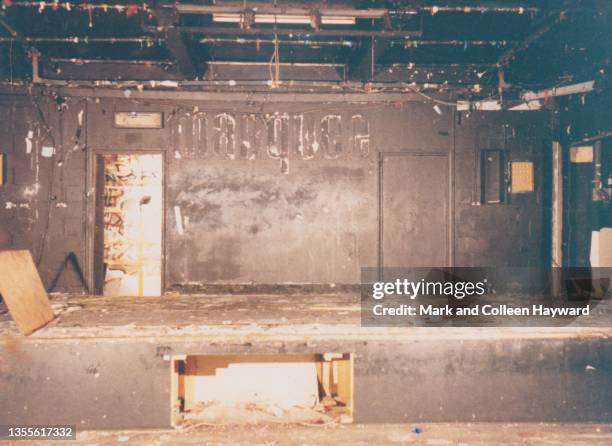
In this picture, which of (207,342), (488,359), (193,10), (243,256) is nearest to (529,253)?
(488,359)

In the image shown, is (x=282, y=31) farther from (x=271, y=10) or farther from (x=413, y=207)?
(x=413, y=207)

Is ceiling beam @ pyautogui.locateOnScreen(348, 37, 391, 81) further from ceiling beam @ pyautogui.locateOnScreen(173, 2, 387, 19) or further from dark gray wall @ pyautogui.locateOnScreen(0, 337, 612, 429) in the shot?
dark gray wall @ pyautogui.locateOnScreen(0, 337, 612, 429)

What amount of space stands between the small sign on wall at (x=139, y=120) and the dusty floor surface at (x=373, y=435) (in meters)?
3.49

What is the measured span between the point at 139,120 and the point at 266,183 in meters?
1.81

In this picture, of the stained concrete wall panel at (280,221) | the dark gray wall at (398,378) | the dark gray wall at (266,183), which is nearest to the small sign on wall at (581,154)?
the dark gray wall at (266,183)

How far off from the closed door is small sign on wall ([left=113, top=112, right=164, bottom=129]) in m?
2.98

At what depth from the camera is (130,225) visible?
5160 mm

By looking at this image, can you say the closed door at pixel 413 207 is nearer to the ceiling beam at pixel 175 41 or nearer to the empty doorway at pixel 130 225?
the ceiling beam at pixel 175 41

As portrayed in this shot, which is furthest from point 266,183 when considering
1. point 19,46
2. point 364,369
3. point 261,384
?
point 19,46

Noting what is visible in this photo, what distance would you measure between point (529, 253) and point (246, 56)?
14.8ft

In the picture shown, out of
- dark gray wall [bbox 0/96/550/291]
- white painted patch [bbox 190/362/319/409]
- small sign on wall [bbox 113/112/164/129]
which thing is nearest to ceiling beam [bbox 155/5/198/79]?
dark gray wall [bbox 0/96/550/291]

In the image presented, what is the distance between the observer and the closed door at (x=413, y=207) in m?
5.02

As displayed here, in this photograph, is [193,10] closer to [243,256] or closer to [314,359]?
[243,256]

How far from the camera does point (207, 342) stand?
301 centimetres
